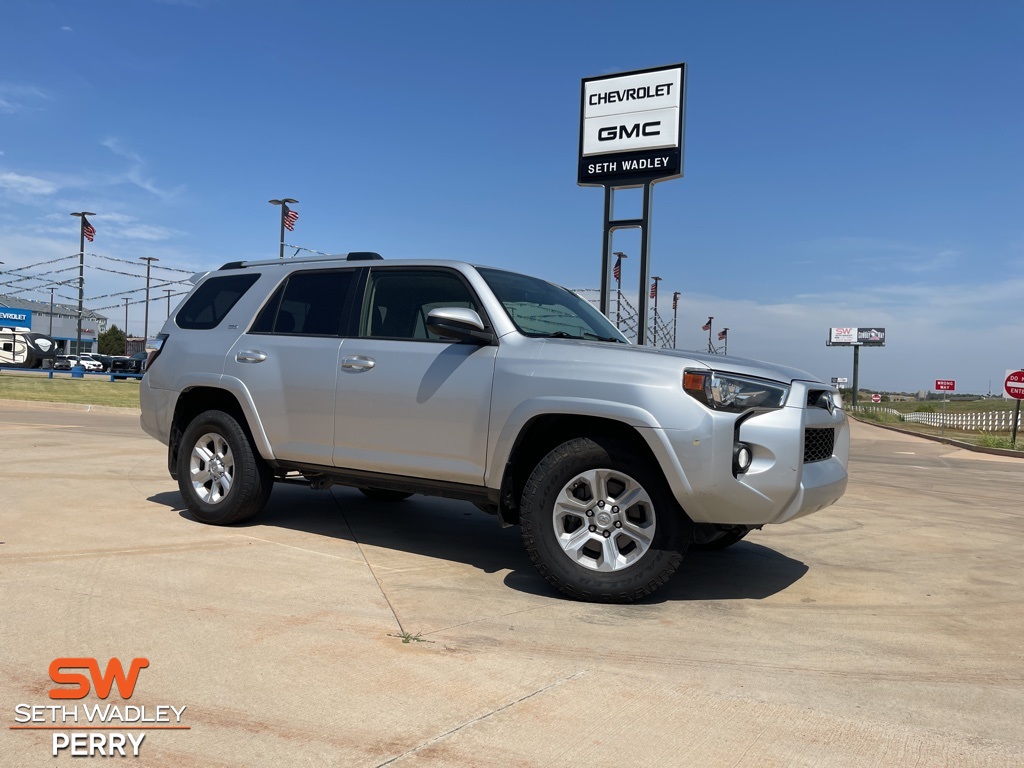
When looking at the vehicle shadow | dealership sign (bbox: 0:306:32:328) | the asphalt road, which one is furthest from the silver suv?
dealership sign (bbox: 0:306:32:328)

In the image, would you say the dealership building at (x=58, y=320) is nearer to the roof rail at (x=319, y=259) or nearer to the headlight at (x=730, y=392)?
the roof rail at (x=319, y=259)

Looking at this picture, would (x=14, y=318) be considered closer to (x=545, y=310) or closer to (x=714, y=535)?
(x=545, y=310)

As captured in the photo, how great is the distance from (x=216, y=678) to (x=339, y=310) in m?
3.06

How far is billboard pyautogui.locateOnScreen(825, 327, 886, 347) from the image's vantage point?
429 ft

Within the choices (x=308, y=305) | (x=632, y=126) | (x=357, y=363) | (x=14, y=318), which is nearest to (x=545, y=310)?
(x=357, y=363)

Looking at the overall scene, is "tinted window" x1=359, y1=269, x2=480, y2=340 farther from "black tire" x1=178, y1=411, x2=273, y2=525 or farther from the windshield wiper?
"black tire" x1=178, y1=411, x2=273, y2=525

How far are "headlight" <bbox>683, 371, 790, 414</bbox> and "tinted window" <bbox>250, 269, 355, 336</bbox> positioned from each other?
2.56 meters

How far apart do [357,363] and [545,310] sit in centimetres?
127

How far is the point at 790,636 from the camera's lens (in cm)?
404

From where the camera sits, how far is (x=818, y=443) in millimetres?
4668

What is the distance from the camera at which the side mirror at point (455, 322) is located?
4.68 metres

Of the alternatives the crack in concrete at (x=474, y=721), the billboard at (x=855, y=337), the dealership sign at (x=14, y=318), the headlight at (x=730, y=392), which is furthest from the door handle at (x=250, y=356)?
the billboard at (x=855, y=337)
